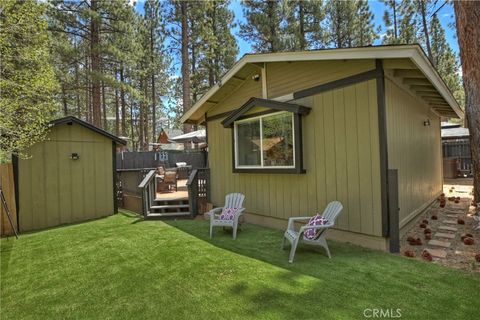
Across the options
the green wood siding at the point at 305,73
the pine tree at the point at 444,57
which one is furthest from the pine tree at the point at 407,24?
the green wood siding at the point at 305,73

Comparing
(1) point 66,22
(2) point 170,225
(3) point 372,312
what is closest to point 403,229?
(3) point 372,312

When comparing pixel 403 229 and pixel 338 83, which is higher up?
pixel 338 83

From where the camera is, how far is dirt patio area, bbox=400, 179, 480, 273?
3739 mm

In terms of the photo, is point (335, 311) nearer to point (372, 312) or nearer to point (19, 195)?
point (372, 312)

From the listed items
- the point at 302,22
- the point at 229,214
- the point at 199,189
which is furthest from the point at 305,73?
the point at 302,22

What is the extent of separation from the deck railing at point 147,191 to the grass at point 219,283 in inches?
77.4

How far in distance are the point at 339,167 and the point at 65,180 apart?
6.37 metres

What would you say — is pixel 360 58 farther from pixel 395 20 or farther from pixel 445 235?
pixel 395 20

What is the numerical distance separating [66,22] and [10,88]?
300 inches

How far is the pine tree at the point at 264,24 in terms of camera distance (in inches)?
590

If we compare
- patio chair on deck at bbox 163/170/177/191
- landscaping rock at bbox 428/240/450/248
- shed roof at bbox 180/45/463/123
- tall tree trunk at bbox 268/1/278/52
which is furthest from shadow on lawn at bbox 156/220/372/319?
tall tree trunk at bbox 268/1/278/52

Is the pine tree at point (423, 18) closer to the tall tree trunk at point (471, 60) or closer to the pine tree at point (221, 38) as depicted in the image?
the tall tree trunk at point (471, 60)

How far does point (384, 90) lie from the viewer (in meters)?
4.10

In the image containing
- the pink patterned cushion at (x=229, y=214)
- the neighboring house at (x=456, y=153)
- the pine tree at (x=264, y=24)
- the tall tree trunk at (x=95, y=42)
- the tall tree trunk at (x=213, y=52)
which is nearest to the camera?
the pink patterned cushion at (x=229, y=214)
